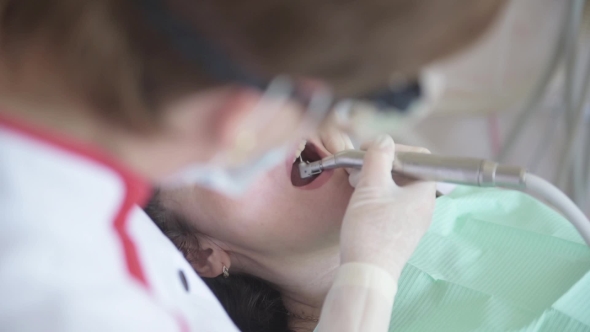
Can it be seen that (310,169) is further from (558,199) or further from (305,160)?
(558,199)

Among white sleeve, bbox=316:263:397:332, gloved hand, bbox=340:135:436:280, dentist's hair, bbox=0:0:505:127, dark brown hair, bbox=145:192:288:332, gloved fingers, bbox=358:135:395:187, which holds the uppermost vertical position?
dentist's hair, bbox=0:0:505:127

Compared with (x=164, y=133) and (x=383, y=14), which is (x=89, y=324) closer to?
(x=164, y=133)

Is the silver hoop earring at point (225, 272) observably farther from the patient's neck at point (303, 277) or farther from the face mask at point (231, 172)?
the face mask at point (231, 172)

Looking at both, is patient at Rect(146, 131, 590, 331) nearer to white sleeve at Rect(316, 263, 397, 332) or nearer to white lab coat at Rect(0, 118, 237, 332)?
white sleeve at Rect(316, 263, 397, 332)

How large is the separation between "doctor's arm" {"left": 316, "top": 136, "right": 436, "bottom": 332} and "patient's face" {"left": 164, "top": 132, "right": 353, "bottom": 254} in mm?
74

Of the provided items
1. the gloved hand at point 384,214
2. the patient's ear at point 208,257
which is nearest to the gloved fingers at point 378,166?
the gloved hand at point 384,214

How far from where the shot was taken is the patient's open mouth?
1083 millimetres

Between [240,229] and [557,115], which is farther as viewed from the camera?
[557,115]

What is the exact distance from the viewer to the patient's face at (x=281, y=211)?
1047 mm

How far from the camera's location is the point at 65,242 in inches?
22.6

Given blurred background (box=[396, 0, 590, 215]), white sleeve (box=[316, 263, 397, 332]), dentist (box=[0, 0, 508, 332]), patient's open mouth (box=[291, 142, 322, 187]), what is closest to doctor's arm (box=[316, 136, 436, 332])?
white sleeve (box=[316, 263, 397, 332])

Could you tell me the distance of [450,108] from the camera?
79.5 inches

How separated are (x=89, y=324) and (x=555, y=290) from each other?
80 centimetres

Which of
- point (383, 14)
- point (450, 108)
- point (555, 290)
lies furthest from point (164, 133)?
point (450, 108)
